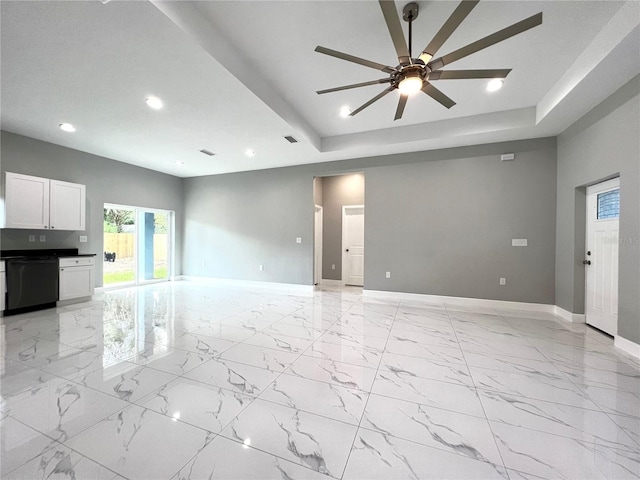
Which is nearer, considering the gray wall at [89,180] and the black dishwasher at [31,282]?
the black dishwasher at [31,282]

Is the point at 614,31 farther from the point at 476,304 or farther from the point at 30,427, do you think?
the point at 30,427

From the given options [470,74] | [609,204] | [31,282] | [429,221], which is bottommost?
[31,282]

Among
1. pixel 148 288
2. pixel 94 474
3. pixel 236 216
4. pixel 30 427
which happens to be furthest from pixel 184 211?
pixel 94 474

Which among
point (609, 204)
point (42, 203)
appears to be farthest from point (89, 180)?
point (609, 204)

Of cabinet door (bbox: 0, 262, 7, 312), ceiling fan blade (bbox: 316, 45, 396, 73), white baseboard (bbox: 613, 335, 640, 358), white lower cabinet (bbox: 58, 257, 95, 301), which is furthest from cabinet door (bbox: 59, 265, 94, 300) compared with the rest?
white baseboard (bbox: 613, 335, 640, 358)

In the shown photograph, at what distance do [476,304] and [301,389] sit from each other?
409cm

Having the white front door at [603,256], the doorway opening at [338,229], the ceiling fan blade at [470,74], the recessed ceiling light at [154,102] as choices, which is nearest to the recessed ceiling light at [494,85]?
the ceiling fan blade at [470,74]

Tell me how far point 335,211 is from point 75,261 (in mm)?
5686

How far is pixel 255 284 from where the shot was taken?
6664 mm

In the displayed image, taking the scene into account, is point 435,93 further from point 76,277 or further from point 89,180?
point 89,180

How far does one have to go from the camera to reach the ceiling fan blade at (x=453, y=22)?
1577mm

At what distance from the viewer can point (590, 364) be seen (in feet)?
8.26

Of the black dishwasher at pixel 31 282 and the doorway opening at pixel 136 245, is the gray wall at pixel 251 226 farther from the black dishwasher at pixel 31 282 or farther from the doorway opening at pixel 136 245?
the black dishwasher at pixel 31 282

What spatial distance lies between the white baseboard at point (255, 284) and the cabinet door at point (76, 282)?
8.13ft
